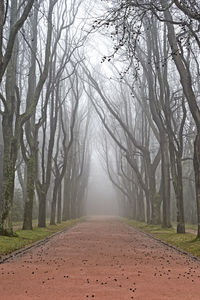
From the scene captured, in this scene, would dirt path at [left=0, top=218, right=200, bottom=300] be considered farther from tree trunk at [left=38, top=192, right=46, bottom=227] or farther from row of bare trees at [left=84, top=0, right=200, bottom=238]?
tree trunk at [left=38, top=192, right=46, bottom=227]

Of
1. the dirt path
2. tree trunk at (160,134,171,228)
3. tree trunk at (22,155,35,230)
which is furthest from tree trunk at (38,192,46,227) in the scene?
the dirt path

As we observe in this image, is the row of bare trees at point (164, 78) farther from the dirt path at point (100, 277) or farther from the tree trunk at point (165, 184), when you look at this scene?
the dirt path at point (100, 277)

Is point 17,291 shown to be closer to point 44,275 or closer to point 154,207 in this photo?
point 44,275

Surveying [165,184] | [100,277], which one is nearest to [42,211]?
[165,184]

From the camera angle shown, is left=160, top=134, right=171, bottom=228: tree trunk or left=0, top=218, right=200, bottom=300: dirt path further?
left=160, top=134, right=171, bottom=228: tree trunk

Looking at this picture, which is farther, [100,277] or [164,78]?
[164,78]

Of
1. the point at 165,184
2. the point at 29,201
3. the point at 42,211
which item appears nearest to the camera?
the point at 29,201

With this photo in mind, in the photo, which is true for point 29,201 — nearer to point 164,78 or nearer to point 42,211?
point 42,211

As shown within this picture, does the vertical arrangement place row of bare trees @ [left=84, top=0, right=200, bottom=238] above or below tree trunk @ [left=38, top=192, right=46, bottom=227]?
above

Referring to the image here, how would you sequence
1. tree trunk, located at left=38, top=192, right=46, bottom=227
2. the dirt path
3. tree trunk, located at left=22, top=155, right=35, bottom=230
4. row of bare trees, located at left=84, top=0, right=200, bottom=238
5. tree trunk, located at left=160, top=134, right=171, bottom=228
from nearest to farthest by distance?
the dirt path, row of bare trees, located at left=84, top=0, right=200, bottom=238, tree trunk, located at left=22, top=155, right=35, bottom=230, tree trunk, located at left=160, top=134, right=171, bottom=228, tree trunk, located at left=38, top=192, right=46, bottom=227

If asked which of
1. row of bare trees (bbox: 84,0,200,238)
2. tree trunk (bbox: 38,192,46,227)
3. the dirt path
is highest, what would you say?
row of bare trees (bbox: 84,0,200,238)

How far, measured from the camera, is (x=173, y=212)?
3878cm

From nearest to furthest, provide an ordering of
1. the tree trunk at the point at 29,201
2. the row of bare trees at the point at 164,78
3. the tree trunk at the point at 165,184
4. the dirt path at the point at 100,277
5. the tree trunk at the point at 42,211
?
the dirt path at the point at 100,277, the row of bare trees at the point at 164,78, the tree trunk at the point at 29,201, the tree trunk at the point at 165,184, the tree trunk at the point at 42,211

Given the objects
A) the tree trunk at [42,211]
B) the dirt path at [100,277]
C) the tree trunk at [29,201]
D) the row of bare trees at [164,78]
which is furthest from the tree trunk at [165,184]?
the dirt path at [100,277]
